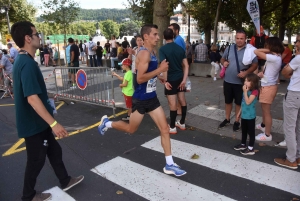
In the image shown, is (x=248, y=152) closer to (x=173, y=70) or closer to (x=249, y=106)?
(x=249, y=106)

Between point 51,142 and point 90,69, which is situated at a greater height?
point 90,69

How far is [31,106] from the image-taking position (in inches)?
113

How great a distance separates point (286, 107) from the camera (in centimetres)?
374

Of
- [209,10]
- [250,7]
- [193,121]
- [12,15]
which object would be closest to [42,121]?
[193,121]

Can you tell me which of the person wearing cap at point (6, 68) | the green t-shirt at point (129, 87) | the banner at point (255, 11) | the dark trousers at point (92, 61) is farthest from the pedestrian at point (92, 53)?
the green t-shirt at point (129, 87)

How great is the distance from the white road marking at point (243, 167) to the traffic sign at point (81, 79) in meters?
3.23

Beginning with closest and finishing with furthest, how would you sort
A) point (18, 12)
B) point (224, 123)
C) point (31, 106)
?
point (31, 106), point (224, 123), point (18, 12)

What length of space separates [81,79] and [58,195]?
435cm

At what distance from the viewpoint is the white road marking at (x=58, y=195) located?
3.21 metres

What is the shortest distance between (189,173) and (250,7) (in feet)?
19.2

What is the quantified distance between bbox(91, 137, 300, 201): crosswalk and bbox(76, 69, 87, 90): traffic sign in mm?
3407

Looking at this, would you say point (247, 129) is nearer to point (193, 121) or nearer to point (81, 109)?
point (193, 121)

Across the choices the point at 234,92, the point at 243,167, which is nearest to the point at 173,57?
the point at 234,92

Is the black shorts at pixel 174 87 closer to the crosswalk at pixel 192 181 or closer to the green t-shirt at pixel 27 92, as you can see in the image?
the crosswalk at pixel 192 181
